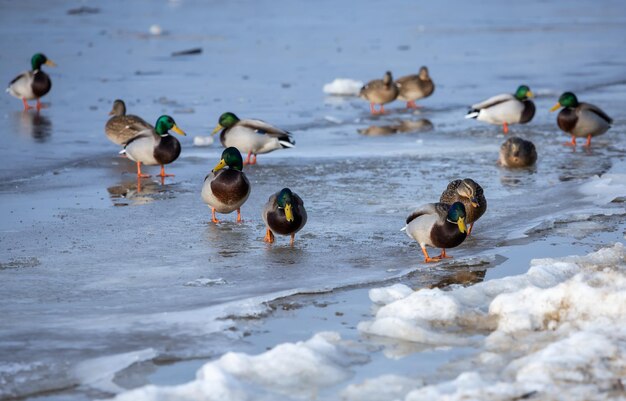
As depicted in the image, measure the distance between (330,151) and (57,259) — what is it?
4.86 metres

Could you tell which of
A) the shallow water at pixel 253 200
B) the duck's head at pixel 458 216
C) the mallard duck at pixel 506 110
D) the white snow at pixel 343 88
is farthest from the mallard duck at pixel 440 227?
the white snow at pixel 343 88

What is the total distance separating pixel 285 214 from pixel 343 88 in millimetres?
8956

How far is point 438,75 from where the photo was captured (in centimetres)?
1841

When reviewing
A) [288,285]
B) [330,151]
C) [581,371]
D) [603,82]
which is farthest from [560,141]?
[581,371]

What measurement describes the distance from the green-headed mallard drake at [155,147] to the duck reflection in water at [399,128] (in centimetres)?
319

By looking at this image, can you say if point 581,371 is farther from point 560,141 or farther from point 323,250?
point 560,141

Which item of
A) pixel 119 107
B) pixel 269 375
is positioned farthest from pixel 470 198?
pixel 119 107

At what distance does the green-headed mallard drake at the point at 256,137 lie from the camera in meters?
11.0

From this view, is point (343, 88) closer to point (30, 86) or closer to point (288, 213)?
point (30, 86)

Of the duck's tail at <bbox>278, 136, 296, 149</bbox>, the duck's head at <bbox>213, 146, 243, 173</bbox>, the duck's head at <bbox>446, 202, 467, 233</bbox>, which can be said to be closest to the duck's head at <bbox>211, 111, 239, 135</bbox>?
the duck's tail at <bbox>278, 136, 296, 149</bbox>

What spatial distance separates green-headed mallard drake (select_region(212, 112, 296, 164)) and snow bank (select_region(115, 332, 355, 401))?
5.80 metres

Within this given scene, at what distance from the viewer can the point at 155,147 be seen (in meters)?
10.4

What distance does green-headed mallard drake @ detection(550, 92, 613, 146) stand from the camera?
12.1 meters

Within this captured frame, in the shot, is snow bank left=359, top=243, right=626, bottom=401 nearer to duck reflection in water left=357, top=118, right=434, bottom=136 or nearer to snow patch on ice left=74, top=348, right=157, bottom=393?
snow patch on ice left=74, top=348, right=157, bottom=393
